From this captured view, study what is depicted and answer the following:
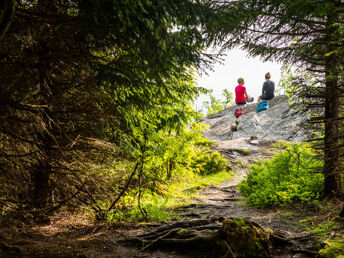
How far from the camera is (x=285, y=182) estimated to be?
219 inches

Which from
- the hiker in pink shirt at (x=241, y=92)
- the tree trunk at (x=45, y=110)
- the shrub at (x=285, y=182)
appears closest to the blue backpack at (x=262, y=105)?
the hiker in pink shirt at (x=241, y=92)

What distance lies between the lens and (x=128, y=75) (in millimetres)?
3455

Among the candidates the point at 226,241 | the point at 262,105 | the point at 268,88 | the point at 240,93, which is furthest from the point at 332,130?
the point at 262,105

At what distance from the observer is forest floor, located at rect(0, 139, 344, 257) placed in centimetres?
286

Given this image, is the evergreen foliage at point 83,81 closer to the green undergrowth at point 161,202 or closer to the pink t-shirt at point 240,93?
the green undergrowth at point 161,202

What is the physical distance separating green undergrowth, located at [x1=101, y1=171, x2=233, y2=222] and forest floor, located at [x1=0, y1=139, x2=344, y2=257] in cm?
32

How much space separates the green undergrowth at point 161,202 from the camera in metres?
4.85

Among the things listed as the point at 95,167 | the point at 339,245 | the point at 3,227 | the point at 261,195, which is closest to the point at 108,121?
the point at 95,167

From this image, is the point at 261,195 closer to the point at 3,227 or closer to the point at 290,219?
the point at 290,219

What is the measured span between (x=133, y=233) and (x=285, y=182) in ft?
13.0

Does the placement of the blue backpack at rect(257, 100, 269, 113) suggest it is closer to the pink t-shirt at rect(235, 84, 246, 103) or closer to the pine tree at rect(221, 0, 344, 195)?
the pink t-shirt at rect(235, 84, 246, 103)

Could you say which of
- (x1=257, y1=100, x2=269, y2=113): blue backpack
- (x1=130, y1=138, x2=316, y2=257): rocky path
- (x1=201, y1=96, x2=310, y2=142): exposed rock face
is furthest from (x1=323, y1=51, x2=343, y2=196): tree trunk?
(x1=257, y1=100, x2=269, y2=113): blue backpack

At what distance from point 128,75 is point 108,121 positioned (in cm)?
113

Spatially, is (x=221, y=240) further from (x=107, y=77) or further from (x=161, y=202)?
(x=161, y=202)
